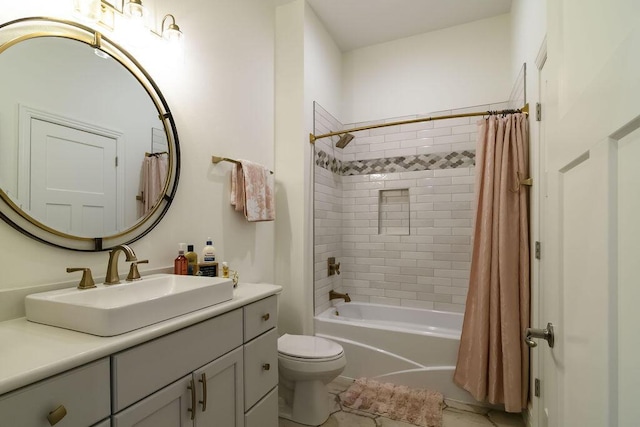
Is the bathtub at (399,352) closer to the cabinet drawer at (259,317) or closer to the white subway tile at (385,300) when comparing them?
the white subway tile at (385,300)

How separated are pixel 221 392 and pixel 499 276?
1.77 m

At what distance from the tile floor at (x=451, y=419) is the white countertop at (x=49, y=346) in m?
1.38

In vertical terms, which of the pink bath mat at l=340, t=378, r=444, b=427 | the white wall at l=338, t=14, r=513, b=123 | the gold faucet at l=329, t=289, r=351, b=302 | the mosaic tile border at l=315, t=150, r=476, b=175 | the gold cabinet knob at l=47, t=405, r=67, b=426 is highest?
the white wall at l=338, t=14, r=513, b=123

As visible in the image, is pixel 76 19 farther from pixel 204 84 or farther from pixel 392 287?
pixel 392 287

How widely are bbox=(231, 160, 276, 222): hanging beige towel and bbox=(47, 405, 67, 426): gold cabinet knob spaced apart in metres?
1.36

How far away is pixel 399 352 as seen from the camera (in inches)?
94.8

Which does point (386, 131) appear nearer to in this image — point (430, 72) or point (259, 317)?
point (430, 72)

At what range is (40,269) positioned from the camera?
115cm

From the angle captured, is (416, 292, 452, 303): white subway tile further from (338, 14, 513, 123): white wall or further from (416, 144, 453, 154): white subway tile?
(338, 14, 513, 123): white wall

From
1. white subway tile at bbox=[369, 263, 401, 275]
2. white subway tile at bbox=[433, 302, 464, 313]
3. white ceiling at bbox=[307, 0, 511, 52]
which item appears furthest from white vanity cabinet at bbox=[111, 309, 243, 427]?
white ceiling at bbox=[307, 0, 511, 52]

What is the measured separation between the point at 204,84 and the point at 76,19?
0.69 meters

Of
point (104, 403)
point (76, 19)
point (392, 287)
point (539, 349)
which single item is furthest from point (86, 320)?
point (392, 287)

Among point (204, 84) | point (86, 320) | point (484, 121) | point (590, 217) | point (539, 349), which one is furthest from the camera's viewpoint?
point (484, 121)

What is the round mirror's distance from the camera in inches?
→ 43.4
